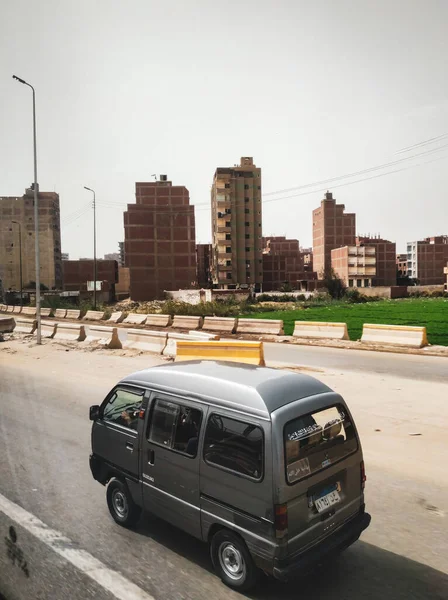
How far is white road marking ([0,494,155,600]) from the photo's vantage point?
4.03 metres

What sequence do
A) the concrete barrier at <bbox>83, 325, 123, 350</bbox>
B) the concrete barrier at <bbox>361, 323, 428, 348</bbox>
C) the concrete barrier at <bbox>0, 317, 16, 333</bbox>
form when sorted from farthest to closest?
the concrete barrier at <bbox>0, 317, 16, 333</bbox>, the concrete barrier at <bbox>83, 325, 123, 350</bbox>, the concrete barrier at <bbox>361, 323, 428, 348</bbox>

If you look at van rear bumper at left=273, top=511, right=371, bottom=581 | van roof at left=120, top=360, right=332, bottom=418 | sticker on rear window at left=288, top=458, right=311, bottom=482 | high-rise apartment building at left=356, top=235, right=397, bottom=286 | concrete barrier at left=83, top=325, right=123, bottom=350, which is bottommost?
van rear bumper at left=273, top=511, right=371, bottom=581

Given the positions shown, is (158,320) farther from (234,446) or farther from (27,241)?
(27,241)

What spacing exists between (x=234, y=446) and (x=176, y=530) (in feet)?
5.82

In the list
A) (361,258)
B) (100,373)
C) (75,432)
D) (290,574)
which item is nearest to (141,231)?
(361,258)

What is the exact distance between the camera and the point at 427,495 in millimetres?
5770

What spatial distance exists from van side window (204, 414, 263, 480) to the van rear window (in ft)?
0.87

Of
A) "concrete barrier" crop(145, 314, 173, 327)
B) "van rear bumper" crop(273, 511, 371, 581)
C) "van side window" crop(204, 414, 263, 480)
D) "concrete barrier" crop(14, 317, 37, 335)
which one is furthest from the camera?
"concrete barrier" crop(145, 314, 173, 327)

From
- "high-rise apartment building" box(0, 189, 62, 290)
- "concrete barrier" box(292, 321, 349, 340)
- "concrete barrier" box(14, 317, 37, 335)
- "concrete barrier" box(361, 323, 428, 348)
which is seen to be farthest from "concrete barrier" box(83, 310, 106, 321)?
"high-rise apartment building" box(0, 189, 62, 290)

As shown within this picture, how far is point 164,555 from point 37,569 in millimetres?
1244

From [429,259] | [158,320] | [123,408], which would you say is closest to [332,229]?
[429,259]

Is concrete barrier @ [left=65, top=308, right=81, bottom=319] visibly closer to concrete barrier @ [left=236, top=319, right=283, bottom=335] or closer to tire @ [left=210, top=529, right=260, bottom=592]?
concrete barrier @ [left=236, top=319, right=283, bottom=335]

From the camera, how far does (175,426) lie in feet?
15.0

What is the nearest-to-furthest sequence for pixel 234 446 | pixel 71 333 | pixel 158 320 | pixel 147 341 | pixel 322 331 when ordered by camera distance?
pixel 234 446, pixel 147 341, pixel 322 331, pixel 71 333, pixel 158 320
